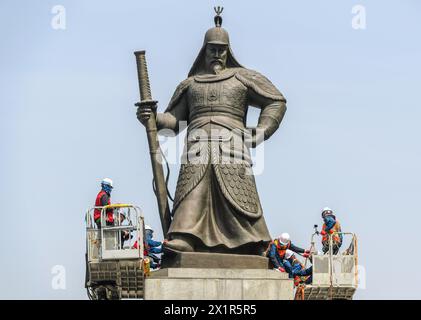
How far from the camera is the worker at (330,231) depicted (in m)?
29.4

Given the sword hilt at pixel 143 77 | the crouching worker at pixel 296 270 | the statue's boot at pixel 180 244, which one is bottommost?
the crouching worker at pixel 296 270

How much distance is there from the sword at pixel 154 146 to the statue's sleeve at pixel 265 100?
146 cm

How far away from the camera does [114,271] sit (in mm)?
28016

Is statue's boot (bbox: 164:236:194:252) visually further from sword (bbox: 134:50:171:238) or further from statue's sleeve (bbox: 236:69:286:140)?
statue's sleeve (bbox: 236:69:286:140)

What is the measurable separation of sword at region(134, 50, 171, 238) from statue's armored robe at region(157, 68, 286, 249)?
1.00 ft

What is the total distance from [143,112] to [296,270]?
3.34 m

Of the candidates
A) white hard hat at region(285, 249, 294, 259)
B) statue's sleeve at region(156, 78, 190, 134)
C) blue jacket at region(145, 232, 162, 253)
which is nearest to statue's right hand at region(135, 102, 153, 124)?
statue's sleeve at region(156, 78, 190, 134)

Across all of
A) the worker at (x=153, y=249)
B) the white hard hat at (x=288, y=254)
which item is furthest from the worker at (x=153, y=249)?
the white hard hat at (x=288, y=254)

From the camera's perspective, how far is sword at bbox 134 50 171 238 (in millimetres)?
29359

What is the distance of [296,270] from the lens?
96.9ft

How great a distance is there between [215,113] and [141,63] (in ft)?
4.44

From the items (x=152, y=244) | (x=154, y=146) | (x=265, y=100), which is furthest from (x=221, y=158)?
(x=152, y=244)

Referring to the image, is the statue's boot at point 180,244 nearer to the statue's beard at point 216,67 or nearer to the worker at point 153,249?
the worker at point 153,249
